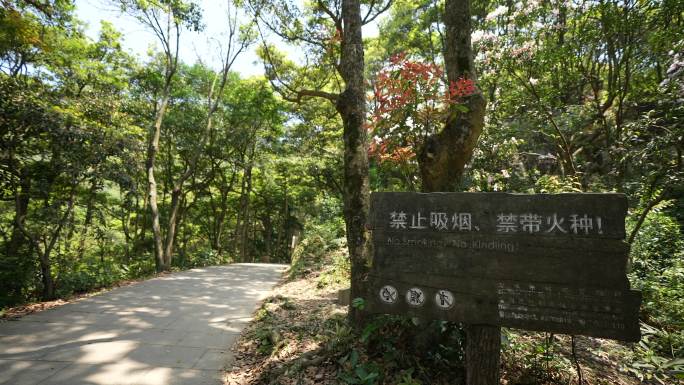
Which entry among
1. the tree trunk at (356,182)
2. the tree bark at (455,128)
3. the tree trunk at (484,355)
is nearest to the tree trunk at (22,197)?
the tree trunk at (356,182)

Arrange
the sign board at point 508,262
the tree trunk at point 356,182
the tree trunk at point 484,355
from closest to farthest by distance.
Result: the sign board at point 508,262, the tree trunk at point 484,355, the tree trunk at point 356,182

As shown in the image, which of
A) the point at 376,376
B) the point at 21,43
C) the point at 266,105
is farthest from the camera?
the point at 266,105

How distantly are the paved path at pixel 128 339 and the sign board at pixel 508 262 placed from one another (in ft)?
8.37

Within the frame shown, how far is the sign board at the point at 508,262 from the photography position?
2168mm

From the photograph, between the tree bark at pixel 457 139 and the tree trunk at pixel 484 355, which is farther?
the tree bark at pixel 457 139

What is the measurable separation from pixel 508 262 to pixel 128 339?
4.77m

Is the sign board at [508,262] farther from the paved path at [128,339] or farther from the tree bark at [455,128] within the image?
the paved path at [128,339]

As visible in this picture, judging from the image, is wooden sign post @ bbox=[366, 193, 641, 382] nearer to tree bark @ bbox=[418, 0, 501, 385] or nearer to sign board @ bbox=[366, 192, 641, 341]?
sign board @ bbox=[366, 192, 641, 341]

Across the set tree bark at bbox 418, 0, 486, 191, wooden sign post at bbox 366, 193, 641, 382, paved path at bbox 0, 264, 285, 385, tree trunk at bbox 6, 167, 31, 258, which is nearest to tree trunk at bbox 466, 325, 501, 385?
wooden sign post at bbox 366, 193, 641, 382

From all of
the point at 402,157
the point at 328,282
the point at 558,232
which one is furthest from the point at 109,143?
the point at 558,232

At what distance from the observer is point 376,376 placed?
3053 millimetres

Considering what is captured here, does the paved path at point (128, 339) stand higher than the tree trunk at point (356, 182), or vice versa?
the tree trunk at point (356, 182)

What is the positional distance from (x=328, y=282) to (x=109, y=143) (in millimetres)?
5796

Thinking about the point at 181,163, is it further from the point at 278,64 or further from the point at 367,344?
the point at 367,344
